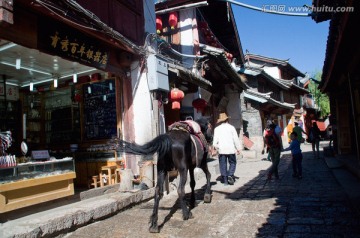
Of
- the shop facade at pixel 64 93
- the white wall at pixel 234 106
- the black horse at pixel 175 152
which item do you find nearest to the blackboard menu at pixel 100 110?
the shop facade at pixel 64 93

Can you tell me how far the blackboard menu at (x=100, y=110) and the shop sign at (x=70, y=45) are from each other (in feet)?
4.04

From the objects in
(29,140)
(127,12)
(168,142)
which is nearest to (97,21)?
(127,12)

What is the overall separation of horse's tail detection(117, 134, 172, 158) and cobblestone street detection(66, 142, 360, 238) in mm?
1259

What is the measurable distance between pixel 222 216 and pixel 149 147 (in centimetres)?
186

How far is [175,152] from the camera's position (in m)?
5.34

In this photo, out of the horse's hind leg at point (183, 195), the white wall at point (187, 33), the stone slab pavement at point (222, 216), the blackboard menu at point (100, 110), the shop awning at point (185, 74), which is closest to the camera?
the stone slab pavement at point (222, 216)

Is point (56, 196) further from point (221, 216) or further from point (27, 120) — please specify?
point (27, 120)

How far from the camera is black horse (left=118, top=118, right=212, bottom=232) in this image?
4.92 m

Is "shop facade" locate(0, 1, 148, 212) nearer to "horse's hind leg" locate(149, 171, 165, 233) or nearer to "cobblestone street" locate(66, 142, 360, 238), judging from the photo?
"cobblestone street" locate(66, 142, 360, 238)

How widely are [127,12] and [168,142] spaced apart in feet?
13.5

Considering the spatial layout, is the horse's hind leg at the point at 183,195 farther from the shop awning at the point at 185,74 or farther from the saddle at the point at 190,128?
the shop awning at the point at 185,74

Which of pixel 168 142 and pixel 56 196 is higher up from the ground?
pixel 168 142

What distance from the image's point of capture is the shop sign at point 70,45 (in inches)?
200

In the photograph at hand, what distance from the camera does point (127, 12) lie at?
7453mm
